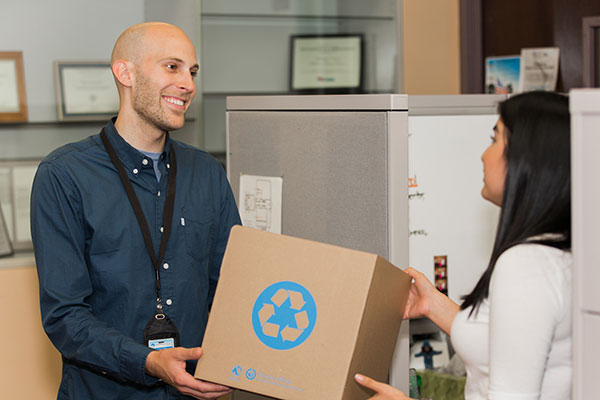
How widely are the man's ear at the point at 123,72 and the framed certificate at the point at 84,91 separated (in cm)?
111

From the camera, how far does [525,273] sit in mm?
1205

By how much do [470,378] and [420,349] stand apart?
90 cm

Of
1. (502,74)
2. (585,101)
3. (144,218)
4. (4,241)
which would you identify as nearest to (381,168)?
(144,218)

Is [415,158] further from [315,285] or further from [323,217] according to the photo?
[315,285]

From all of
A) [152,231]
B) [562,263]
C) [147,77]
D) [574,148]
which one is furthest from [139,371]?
[574,148]

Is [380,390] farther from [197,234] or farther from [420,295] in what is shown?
[197,234]

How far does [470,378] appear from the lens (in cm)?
137

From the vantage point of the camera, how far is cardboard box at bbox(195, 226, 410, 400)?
1368 mm

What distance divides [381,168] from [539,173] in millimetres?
451

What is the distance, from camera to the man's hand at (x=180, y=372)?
59.4 inches

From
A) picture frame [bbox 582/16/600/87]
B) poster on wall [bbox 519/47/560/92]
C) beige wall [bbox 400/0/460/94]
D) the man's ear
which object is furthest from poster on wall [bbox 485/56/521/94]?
the man's ear

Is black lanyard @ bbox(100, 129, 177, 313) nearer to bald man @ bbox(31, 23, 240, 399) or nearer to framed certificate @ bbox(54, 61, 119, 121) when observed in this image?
bald man @ bbox(31, 23, 240, 399)

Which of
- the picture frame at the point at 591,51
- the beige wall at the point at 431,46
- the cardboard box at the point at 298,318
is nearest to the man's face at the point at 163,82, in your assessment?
the cardboard box at the point at 298,318

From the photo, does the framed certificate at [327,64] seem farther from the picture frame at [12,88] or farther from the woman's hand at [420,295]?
the woman's hand at [420,295]
